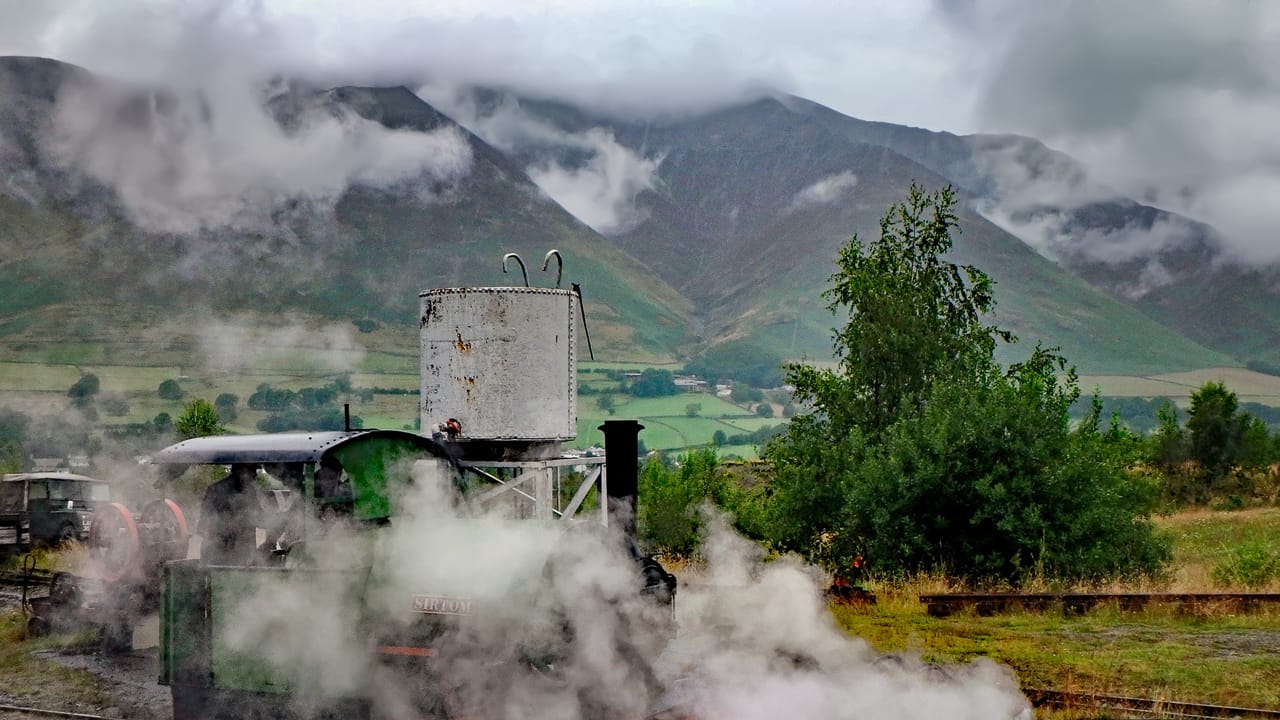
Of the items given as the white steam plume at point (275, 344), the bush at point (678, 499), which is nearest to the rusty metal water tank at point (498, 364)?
the bush at point (678, 499)

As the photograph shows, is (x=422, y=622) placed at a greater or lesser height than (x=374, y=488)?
lesser

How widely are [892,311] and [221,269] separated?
17184 centimetres

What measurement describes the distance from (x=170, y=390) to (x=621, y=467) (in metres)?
89.2

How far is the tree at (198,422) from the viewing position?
36125 mm

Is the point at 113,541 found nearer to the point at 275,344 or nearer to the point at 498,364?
the point at 498,364

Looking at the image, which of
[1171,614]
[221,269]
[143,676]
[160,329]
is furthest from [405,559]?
[221,269]

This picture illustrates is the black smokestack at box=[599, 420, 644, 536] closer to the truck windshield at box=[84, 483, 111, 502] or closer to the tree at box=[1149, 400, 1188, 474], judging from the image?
the truck windshield at box=[84, 483, 111, 502]

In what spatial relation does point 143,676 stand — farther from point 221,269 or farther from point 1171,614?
point 221,269

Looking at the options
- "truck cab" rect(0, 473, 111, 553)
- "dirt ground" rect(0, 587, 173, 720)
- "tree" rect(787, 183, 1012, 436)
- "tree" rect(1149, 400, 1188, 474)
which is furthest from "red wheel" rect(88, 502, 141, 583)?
"tree" rect(1149, 400, 1188, 474)

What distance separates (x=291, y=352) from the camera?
477 feet

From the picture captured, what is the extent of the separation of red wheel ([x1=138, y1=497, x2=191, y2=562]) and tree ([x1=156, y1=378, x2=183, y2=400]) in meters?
82.3

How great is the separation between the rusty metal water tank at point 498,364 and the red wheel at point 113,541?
432 cm

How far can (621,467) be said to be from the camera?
9.83 meters

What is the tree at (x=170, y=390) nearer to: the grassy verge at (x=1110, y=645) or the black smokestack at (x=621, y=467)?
the grassy verge at (x=1110, y=645)
